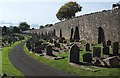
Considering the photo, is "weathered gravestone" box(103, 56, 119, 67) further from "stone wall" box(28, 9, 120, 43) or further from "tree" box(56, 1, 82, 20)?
"tree" box(56, 1, 82, 20)

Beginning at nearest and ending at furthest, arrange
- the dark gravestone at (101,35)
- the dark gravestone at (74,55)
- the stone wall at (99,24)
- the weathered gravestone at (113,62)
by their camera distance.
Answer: the weathered gravestone at (113,62), the dark gravestone at (74,55), the stone wall at (99,24), the dark gravestone at (101,35)

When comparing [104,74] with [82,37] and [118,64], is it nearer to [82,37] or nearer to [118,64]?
[118,64]

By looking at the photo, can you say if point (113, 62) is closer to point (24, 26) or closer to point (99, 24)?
point (99, 24)

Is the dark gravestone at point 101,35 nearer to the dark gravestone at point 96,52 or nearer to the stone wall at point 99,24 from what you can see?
the stone wall at point 99,24

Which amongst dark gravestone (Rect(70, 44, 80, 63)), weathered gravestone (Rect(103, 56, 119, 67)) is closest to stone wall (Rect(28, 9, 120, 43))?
dark gravestone (Rect(70, 44, 80, 63))

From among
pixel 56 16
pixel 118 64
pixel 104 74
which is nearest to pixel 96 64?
pixel 118 64

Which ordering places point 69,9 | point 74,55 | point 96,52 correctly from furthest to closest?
point 69,9, point 96,52, point 74,55

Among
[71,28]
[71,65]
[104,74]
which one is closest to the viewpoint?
[104,74]

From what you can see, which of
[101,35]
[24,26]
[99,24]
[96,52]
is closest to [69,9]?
[99,24]

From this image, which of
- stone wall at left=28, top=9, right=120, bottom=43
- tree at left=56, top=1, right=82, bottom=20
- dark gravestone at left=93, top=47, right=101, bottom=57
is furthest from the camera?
tree at left=56, top=1, right=82, bottom=20

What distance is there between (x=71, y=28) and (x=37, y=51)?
1896cm

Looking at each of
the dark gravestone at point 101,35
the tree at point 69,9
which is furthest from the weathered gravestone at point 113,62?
the tree at point 69,9

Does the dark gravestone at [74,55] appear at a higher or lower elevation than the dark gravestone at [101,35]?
lower

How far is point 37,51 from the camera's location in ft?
104
